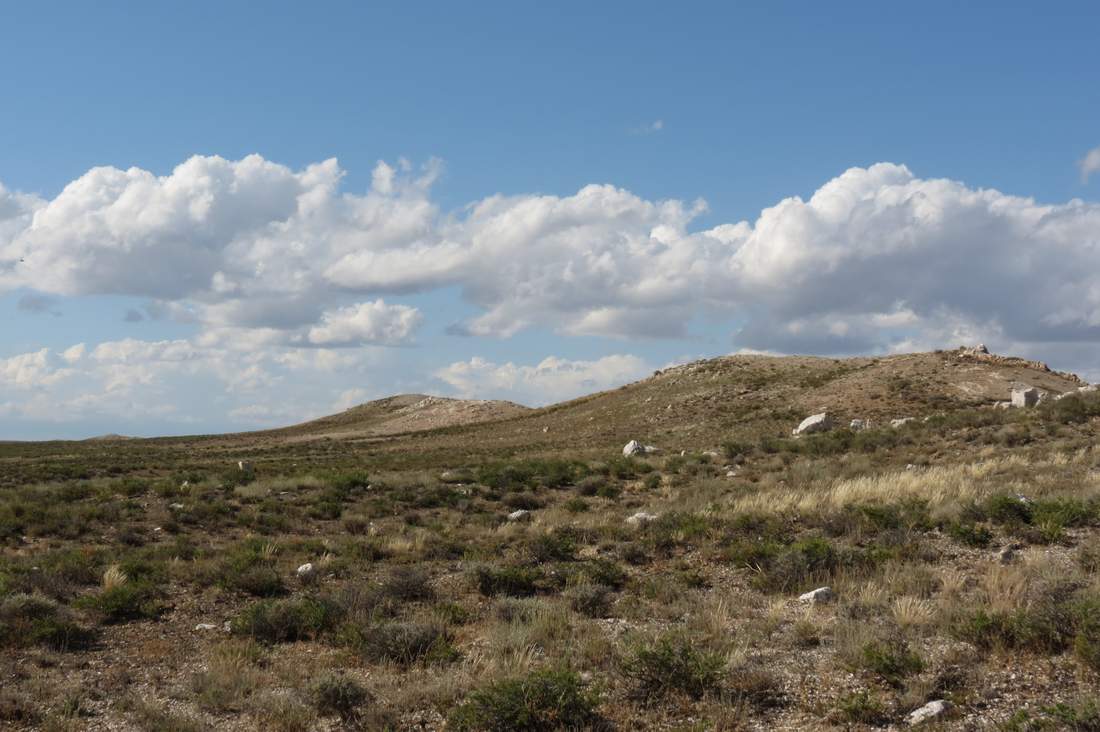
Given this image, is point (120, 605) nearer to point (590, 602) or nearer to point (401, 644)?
point (401, 644)

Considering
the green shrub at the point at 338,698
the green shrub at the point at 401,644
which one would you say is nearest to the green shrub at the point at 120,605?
the green shrub at the point at 401,644

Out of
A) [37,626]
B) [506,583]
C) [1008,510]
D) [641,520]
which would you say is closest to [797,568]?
[506,583]

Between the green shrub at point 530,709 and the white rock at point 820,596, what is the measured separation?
13.9 ft

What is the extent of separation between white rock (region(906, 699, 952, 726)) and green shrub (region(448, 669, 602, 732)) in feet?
8.55

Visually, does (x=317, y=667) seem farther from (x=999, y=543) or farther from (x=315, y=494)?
(x=315, y=494)

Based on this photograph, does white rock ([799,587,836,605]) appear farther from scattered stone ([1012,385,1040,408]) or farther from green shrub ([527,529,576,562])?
scattered stone ([1012,385,1040,408])

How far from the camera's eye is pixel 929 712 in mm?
5977

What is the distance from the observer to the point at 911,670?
6.67 meters

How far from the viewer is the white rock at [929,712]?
593cm

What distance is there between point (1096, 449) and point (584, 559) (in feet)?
50.3

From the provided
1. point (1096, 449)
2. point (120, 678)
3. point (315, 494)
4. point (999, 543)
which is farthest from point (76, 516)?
point (1096, 449)

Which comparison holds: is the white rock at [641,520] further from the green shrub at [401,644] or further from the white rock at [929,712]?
Answer: the white rock at [929,712]

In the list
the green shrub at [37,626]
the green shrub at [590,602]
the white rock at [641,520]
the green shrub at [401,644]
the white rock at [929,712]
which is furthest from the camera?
the white rock at [641,520]

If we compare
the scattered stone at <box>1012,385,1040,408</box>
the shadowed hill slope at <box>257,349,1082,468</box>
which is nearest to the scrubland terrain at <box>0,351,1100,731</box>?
the scattered stone at <box>1012,385,1040,408</box>
